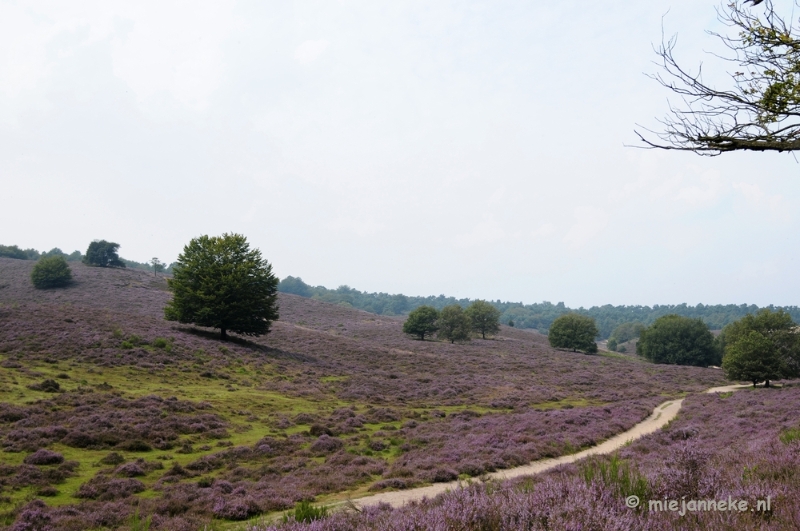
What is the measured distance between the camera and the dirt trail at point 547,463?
11.8 metres

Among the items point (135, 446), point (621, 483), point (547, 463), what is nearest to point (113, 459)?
point (135, 446)

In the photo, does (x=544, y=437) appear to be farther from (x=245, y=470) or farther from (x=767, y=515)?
(x=767, y=515)

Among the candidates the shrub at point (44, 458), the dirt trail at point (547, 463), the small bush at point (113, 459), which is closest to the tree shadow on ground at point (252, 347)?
the small bush at point (113, 459)

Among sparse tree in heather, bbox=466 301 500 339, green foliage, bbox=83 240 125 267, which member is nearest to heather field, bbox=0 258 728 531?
sparse tree in heather, bbox=466 301 500 339

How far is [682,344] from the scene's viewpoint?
251 ft

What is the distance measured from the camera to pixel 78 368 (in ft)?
86.4

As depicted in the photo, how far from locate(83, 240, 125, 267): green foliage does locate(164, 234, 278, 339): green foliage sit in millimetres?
66209

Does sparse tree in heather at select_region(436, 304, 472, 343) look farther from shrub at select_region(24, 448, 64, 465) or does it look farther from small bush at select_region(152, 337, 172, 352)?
shrub at select_region(24, 448, 64, 465)

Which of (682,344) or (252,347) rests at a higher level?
(682,344)

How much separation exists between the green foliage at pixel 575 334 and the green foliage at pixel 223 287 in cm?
5752

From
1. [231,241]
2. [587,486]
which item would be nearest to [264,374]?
[231,241]

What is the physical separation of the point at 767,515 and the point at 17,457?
58.7ft

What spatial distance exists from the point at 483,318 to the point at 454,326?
11340 millimetres

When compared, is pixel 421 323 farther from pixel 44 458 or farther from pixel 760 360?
pixel 44 458
